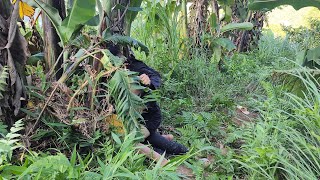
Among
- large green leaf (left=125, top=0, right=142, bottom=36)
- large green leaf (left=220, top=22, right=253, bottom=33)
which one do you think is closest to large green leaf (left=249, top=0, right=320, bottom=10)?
large green leaf (left=125, top=0, right=142, bottom=36)

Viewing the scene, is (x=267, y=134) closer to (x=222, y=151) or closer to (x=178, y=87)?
(x=222, y=151)

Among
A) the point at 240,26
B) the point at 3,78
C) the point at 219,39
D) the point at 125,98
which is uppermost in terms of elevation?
the point at 3,78

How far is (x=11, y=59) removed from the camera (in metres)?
2.07

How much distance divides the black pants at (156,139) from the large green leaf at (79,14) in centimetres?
78

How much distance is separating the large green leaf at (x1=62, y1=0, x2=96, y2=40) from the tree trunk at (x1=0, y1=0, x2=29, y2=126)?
1.12ft

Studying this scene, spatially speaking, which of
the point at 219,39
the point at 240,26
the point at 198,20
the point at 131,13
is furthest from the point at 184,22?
the point at 131,13

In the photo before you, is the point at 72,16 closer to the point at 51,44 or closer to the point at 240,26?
the point at 51,44

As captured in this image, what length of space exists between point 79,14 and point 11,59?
0.53m

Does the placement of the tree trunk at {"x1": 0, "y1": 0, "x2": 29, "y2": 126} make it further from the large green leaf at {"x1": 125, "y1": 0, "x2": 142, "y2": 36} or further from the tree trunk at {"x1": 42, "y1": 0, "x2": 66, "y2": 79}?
the large green leaf at {"x1": 125, "y1": 0, "x2": 142, "y2": 36}

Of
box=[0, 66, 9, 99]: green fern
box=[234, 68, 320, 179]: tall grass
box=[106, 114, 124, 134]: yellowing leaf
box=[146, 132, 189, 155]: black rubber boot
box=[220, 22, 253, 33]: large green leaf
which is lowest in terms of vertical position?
box=[146, 132, 189, 155]: black rubber boot

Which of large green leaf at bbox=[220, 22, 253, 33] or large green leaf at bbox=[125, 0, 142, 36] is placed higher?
large green leaf at bbox=[125, 0, 142, 36]

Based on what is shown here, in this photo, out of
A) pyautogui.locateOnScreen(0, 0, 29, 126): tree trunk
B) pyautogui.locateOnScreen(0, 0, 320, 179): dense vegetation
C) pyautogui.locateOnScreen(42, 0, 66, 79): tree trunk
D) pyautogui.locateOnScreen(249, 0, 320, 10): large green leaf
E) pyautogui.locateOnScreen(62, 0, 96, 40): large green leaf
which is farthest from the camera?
pyautogui.locateOnScreen(249, 0, 320, 10): large green leaf

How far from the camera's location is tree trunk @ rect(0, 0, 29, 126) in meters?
2.05

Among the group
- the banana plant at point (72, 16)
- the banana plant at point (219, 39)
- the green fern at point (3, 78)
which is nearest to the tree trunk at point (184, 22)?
the banana plant at point (219, 39)
